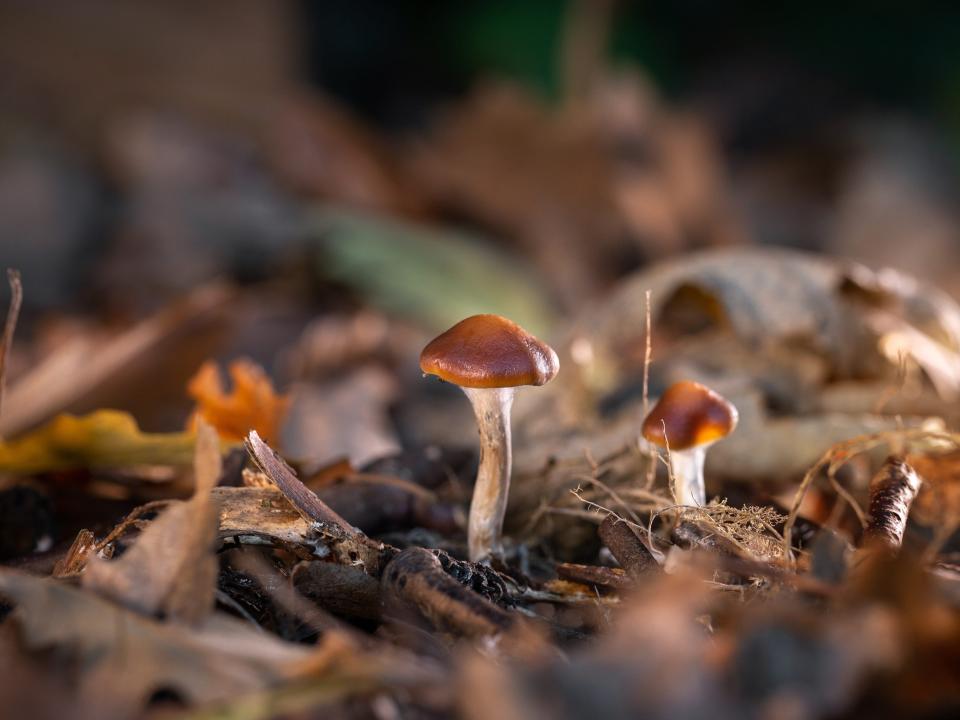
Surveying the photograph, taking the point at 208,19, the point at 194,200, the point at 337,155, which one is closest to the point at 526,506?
the point at 194,200

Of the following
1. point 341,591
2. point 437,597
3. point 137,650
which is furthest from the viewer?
point 341,591

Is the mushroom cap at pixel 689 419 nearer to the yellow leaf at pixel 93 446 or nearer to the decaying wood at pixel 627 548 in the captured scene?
the decaying wood at pixel 627 548

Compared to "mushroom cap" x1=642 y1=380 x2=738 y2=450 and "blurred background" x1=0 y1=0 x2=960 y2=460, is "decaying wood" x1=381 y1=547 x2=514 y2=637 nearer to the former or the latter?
"mushroom cap" x1=642 y1=380 x2=738 y2=450

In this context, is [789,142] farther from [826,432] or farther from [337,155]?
[826,432]

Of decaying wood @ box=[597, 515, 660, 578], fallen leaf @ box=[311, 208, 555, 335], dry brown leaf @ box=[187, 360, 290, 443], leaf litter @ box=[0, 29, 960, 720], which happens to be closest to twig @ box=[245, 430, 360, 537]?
leaf litter @ box=[0, 29, 960, 720]

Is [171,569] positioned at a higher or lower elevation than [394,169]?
higher

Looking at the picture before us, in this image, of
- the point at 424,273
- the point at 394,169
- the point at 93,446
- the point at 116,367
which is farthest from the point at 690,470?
the point at 394,169

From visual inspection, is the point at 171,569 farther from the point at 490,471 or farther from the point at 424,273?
the point at 424,273

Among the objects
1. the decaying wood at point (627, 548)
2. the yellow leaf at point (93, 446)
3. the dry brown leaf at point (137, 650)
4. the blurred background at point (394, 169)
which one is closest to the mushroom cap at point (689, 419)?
the decaying wood at point (627, 548)
